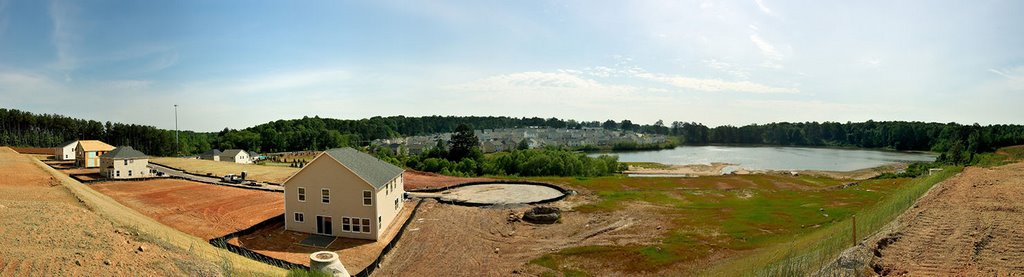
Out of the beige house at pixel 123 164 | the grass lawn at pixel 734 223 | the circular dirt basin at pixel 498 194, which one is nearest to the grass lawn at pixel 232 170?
the beige house at pixel 123 164

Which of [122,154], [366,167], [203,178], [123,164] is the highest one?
[122,154]

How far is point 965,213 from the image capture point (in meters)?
15.5

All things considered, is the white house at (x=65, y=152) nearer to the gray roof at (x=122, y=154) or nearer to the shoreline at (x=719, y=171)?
the gray roof at (x=122, y=154)

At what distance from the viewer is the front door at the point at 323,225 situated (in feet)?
96.6

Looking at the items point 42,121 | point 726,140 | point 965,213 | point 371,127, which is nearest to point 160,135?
point 42,121

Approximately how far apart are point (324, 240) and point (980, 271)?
27.7 meters

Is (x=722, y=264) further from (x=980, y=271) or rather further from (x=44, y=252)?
(x=44, y=252)

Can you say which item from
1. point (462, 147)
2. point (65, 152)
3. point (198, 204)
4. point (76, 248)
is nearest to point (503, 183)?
point (198, 204)

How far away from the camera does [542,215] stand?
33938 mm

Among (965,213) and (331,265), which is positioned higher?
(965,213)

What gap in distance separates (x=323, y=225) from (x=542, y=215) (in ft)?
46.9

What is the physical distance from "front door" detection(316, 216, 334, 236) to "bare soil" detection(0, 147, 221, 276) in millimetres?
10372

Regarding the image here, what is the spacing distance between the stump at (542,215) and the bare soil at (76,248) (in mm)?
21068

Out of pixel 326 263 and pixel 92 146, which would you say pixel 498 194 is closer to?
pixel 326 263
